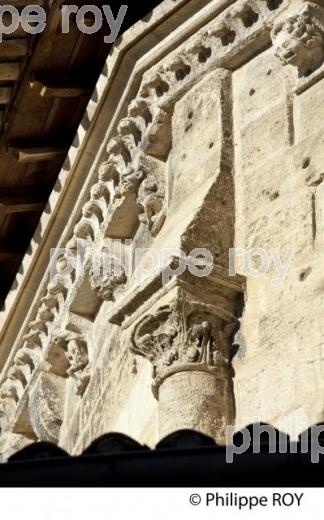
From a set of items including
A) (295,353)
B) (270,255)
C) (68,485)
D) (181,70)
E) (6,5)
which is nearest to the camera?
(68,485)

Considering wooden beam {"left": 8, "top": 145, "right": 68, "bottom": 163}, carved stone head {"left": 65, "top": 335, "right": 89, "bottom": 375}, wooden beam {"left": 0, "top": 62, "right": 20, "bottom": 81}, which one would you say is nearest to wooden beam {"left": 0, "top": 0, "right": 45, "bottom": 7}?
wooden beam {"left": 0, "top": 62, "right": 20, "bottom": 81}

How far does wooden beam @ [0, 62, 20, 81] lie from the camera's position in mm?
9211

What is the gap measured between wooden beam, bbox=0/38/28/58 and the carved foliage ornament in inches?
97.4

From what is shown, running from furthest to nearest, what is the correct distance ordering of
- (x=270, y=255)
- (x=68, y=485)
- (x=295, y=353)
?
1. (x=270, y=255)
2. (x=295, y=353)
3. (x=68, y=485)

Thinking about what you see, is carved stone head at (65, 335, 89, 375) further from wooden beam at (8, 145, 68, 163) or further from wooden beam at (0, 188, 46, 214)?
wooden beam at (0, 188, 46, 214)

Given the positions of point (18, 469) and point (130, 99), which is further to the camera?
point (130, 99)

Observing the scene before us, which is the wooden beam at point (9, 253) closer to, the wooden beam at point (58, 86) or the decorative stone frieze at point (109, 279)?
the wooden beam at point (58, 86)

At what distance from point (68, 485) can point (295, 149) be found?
261 cm

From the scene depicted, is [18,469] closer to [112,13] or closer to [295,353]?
[295,353]

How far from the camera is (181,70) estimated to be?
27.2 feet

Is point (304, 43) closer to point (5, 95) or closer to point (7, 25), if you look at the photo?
point (7, 25)

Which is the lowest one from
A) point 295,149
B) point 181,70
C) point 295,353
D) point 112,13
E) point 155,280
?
point 295,353

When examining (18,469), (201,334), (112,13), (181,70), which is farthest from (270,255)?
(112,13)

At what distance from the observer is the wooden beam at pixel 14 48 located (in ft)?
29.7
